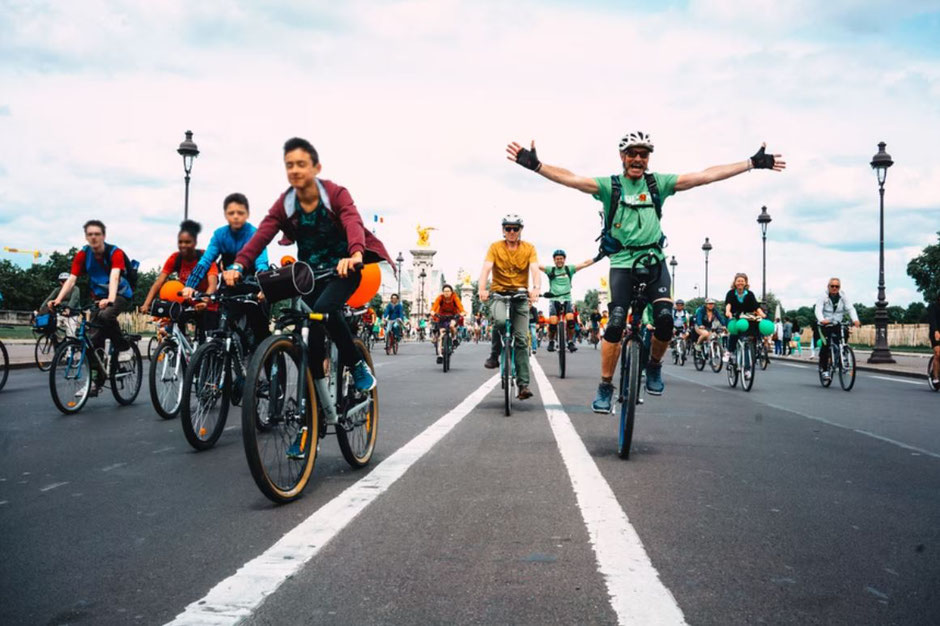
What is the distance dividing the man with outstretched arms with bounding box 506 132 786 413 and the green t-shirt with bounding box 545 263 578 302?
8.53 metres

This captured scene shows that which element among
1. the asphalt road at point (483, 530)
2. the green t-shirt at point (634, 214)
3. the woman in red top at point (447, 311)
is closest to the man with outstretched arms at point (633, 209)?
the green t-shirt at point (634, 214)

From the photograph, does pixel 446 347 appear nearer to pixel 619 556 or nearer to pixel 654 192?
pixel 654 192

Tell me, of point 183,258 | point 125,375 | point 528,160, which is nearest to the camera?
point 528,160

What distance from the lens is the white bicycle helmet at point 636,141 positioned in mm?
6316

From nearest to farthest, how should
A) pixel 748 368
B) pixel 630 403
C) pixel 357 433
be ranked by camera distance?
pixel 357 433, pixel 630 403, pixel 748 368

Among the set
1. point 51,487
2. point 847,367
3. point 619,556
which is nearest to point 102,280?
point 51,487

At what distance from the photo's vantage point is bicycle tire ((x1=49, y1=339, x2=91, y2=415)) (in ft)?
26.3

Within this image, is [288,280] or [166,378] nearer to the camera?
[288,280]

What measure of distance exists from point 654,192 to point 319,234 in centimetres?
284

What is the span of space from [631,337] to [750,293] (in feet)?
31.0

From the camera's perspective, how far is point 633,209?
6402 mm

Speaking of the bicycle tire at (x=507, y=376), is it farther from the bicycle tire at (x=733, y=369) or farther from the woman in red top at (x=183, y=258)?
the bicycle tire at (x=733, y=369)

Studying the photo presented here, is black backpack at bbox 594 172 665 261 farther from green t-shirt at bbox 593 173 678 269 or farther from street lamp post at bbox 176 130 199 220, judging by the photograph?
street lamp post at bbox 176 130 199 220

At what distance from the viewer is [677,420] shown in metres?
8.09
